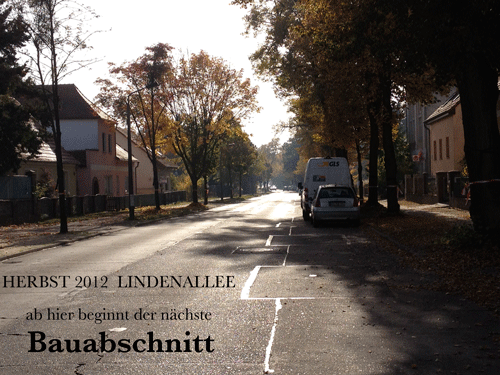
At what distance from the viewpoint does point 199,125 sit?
168 feet

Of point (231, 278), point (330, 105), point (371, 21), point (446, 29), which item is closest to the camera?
point (231, 278)

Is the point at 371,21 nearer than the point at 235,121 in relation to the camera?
Yes

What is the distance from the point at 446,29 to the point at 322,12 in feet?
30.7

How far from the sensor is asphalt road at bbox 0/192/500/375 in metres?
6.13

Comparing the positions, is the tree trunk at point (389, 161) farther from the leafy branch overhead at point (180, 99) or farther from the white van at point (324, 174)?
the leafy branch overhead at point (180, 99)

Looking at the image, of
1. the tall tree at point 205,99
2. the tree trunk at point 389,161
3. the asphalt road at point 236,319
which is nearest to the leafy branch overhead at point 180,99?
the tall tree at point 205,99

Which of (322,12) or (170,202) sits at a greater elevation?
(322,12)

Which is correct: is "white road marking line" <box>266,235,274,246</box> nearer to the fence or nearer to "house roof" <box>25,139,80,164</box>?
the fence

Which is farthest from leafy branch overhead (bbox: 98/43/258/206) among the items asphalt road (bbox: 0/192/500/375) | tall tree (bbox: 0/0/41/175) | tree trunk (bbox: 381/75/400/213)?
asphalt road (bbox: 0/192/500/375)

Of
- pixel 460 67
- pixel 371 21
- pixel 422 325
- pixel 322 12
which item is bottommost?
pixel 422 325

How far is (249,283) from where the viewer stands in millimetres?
11109

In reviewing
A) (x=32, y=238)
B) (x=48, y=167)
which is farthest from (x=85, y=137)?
(x=32, y=238)

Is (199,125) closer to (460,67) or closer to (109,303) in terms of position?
(460,67)

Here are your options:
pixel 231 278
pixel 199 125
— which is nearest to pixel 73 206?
pixel 199 125
